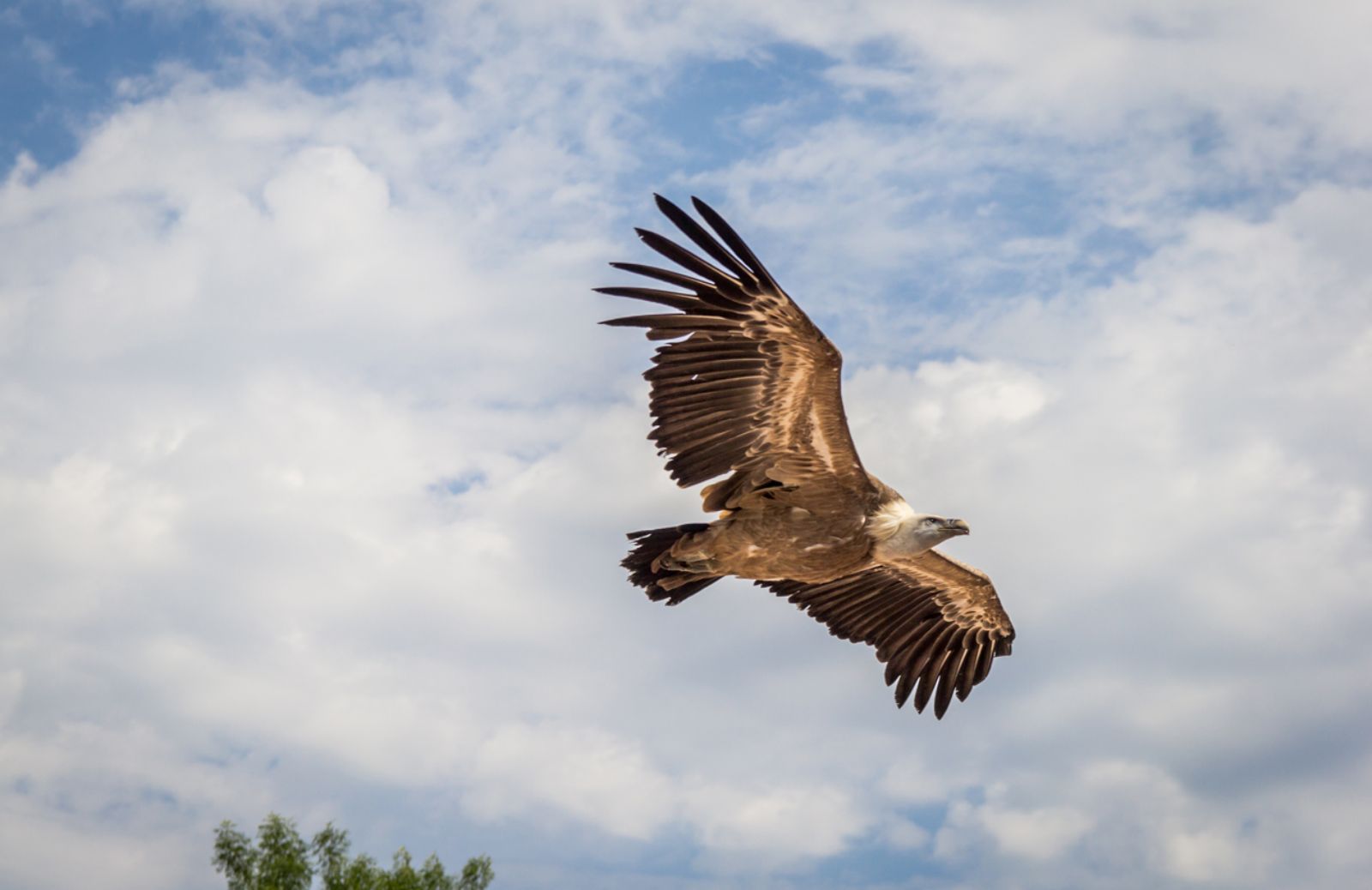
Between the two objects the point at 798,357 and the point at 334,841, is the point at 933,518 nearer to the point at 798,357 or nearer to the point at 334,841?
the point at 798,357

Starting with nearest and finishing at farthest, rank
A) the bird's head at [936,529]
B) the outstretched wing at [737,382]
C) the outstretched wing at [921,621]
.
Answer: the outstretched wing at [737,382]
the bird's head at [936,529]
the outstretched wing at [921,621]

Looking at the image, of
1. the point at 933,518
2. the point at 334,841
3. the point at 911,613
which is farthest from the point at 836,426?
the point at 334,841

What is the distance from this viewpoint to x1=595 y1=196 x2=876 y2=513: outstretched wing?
11.2 metres

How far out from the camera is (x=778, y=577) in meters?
12.6

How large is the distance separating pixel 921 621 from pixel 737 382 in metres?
4.15

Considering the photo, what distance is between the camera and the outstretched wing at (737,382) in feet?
36.9

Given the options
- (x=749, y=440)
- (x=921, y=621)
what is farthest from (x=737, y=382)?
(x=921, y=621)

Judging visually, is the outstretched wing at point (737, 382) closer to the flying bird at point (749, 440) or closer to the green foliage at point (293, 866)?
the flying bird at point (749, 440)

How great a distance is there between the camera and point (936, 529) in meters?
12.5

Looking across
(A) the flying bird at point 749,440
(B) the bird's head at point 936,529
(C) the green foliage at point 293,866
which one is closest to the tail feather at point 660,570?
(A) the flying bird at point 749,440

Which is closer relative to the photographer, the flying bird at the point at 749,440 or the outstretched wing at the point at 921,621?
the flying bird at the point at 749,440

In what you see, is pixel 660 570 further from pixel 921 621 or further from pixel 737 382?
pixel 921 621

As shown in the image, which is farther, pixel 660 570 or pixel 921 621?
pixel 921 621

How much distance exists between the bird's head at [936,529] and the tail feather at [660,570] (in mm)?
1819
